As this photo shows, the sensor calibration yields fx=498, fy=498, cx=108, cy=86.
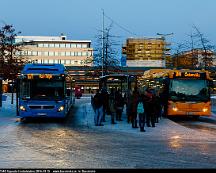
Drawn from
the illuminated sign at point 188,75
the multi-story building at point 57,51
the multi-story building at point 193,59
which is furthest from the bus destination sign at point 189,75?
the multi-story building at point 57,51

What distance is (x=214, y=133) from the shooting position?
20.4 meters

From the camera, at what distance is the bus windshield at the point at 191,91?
27.9 m

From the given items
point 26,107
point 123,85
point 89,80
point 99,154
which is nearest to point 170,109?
point 123,85

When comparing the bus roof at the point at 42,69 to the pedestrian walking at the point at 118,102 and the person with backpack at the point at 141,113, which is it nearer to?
the pedestrian walking at the point at 118,102

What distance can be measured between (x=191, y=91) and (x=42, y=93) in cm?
841

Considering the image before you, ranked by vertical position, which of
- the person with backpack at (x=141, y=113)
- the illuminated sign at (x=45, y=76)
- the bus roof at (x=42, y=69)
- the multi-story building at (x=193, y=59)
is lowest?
the person with backpack at (x=141, y=113)

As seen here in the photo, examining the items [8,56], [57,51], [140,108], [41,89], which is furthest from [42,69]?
[57,51]

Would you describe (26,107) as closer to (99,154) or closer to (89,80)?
(99,154)

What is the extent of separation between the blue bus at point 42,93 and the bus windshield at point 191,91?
6.42m

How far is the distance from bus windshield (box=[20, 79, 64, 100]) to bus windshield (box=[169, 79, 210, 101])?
6589 mm

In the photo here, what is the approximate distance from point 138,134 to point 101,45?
3088 centimetres

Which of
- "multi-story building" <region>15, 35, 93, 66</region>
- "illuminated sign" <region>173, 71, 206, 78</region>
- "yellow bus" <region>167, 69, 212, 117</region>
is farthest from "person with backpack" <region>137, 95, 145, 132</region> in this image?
"multi-story building" <region>15, 35, 93, 66</region>

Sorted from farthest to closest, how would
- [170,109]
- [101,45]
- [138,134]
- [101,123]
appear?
[101,45] → [170,109] → [101,123] → [138,134]

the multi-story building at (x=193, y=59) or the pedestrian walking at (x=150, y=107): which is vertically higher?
the multi-story building at (x=193, y=59)
